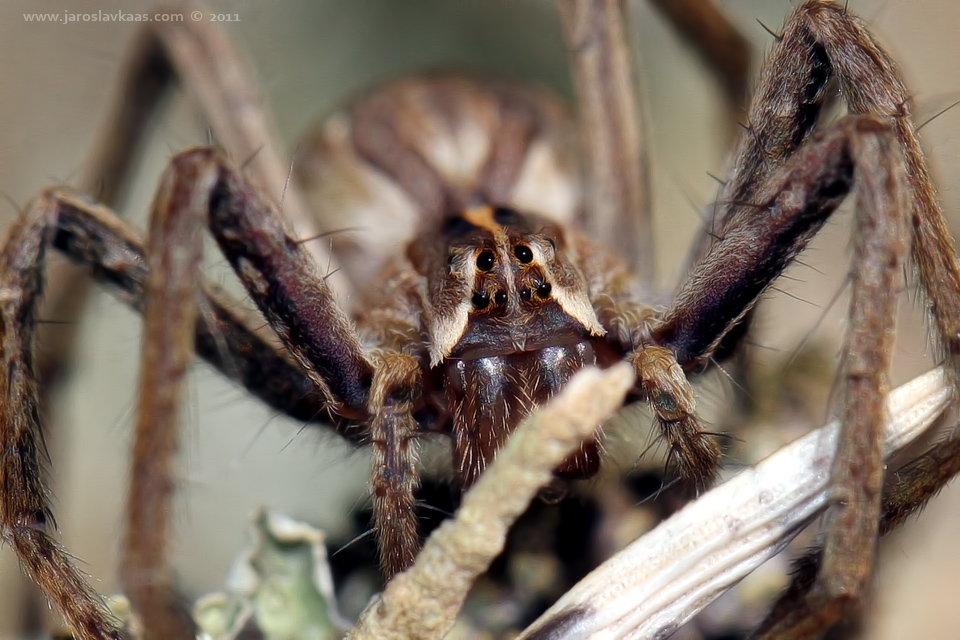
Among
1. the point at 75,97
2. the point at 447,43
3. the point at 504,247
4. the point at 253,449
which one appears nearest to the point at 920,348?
the point at 504,247

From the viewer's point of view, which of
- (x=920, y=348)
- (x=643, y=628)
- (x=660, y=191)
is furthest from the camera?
(x=660, y=191)

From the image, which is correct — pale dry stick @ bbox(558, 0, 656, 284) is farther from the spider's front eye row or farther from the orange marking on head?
the spider's front eye row


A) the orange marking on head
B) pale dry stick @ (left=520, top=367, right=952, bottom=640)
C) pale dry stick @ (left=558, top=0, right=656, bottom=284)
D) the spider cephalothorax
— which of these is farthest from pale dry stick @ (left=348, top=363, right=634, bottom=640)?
pale dry stick @ (left=558, top=0, right=656, bottom=284)

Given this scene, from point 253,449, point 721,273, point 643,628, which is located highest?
point 721,273

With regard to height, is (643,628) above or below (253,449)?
above

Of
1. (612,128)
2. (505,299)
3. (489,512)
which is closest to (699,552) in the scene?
(489,512)

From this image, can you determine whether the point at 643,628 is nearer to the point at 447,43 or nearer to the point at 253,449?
the point at 253,449

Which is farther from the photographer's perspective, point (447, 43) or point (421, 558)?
point (447, 43)
